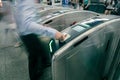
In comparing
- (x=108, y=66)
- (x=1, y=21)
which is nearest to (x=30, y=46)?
(x=108, y=66)

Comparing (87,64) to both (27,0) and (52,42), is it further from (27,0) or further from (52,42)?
(27,0)

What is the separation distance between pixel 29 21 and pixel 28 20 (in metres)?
0.01

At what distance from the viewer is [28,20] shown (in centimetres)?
Result: 198

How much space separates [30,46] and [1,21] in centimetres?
433

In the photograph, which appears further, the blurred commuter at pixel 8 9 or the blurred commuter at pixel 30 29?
the blurred commuter at pixel 8 9

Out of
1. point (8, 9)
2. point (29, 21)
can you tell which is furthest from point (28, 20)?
point (8, 9)

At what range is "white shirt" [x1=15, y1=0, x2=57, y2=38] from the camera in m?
1.96

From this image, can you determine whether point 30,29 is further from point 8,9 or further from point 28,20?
point 8,9

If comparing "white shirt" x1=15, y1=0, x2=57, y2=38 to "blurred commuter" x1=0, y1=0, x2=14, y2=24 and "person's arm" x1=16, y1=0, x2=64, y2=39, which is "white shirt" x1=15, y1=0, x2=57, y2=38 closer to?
"person's arm" x1=16, y1=0, x2=64, y2=39

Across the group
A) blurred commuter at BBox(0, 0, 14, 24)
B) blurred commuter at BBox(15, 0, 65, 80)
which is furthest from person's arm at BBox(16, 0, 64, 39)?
blurred commuter at BBox(0, 0, 14, 24)

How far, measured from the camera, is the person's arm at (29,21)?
196 centimetres

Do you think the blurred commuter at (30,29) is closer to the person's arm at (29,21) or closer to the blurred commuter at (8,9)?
the person's arm at (29,21)

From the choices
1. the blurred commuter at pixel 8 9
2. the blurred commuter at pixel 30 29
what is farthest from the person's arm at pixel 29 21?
the blurred commuter at pixel 8 9

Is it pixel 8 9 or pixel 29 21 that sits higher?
pixel 29 21
